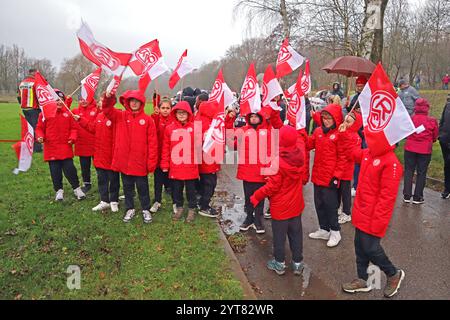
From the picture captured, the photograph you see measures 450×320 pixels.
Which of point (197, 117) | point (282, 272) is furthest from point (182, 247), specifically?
point (197, 117)

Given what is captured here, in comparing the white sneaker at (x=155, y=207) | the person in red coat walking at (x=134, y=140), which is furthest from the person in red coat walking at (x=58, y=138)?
the white sneaker at (x=155, y=207)

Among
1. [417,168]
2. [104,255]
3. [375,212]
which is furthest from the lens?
[417,168]

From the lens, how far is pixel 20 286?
12.1 ft

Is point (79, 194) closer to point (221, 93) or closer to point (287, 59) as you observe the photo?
point (221, 93)

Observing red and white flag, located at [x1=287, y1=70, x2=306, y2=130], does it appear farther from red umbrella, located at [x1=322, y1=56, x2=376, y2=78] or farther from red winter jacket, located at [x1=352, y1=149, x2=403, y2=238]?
red umbrella, located at [x1=322, y1=56, x2=376, y2=78]

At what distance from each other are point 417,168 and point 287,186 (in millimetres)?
3925

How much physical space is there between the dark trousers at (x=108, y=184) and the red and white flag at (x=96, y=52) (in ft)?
5.43

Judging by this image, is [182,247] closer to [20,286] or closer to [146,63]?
[20,286]

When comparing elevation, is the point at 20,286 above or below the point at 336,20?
below

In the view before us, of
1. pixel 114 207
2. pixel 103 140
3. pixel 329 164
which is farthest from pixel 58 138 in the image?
pixel 329 164

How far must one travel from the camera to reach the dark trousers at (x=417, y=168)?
20.9ft

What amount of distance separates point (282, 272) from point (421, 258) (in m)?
1.91

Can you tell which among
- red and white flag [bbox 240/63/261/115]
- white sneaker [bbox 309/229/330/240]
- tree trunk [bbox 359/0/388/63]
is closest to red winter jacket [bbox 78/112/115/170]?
red and white flag [bbox 240/63/261/115]

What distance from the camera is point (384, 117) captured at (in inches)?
134
